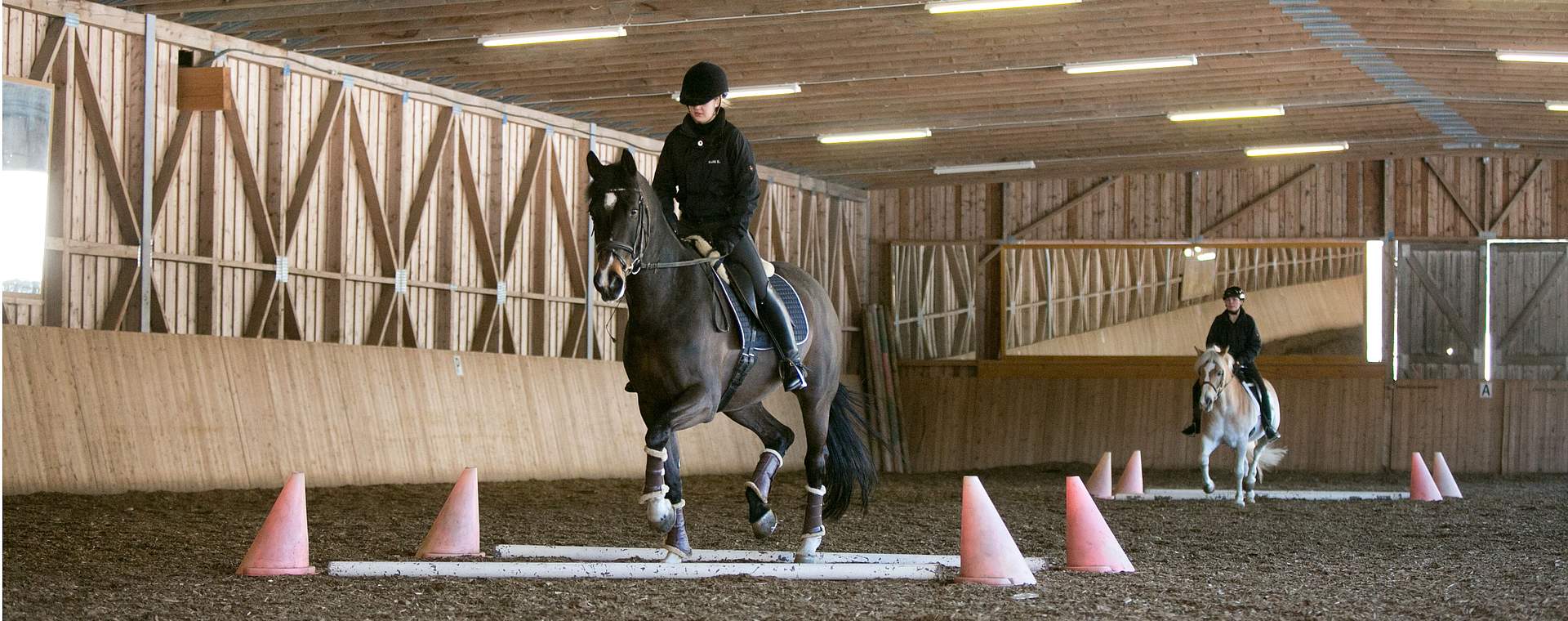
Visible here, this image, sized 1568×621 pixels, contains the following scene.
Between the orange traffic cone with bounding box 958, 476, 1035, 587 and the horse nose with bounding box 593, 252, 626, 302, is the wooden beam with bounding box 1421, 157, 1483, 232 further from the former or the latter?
the horse nose with bounding box 593, 252, 626, 302

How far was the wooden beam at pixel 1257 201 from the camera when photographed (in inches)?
965

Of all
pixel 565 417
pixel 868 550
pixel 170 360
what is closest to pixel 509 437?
pixel 565 417

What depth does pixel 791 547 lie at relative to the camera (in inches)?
348

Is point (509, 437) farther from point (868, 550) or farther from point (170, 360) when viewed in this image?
point (868, 550)

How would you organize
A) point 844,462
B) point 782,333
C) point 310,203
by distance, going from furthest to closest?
point 310,203
point 844,462
point 782,333

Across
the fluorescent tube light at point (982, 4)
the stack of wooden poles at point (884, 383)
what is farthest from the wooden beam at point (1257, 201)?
the fluorescent tube light at point (982, 4)

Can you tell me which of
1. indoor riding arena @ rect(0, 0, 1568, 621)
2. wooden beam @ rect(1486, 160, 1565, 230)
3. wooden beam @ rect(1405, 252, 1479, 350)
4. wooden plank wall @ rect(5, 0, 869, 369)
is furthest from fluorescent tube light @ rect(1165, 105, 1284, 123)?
wooden plank wall @ rect(5, 0, 869, 369)

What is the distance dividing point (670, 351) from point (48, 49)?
26.2 ft

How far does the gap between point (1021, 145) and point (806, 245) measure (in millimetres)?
3959

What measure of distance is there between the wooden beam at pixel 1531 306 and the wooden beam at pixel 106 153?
797 inches

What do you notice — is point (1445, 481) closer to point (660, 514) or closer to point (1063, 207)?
point (1063, 207)

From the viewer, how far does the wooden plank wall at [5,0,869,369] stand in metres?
12.6

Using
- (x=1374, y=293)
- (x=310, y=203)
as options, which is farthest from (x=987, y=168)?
(x=310, y=203)

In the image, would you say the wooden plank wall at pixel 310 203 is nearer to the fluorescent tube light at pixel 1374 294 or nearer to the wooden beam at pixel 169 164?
the wooden beam at pixel 169 164
